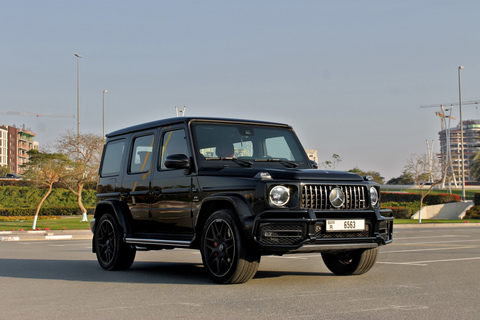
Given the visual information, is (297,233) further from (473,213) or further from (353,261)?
(473,213)

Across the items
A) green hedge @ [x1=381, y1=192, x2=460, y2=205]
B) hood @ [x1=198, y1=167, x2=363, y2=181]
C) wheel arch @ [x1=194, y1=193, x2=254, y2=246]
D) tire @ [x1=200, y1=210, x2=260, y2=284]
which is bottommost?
green hedge @ [x1=381, y1=192, x2=460, y2=205]

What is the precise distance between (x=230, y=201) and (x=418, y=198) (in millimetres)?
55191

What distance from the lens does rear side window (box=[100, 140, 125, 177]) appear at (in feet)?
33.7

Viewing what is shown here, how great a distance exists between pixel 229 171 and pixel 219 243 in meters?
0.93

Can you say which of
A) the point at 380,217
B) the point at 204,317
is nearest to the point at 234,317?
the point at 204,317

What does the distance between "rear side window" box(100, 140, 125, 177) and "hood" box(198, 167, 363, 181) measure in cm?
268

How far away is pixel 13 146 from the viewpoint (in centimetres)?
17500

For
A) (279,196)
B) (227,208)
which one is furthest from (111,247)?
(279,196)

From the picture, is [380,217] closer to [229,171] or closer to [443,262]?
[229,171]

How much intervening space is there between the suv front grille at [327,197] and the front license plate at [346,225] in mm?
172

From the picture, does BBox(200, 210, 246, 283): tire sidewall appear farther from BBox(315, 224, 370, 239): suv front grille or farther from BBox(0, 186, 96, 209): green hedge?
BBox(0, 186, 96, 209): green hedge

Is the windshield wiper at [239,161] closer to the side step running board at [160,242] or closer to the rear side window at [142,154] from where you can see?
the side step running board at [160,242]

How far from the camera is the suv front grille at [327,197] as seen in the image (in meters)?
7.31

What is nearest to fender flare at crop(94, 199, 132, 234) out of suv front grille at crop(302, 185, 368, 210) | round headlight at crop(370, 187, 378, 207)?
suv front grille at crop(302, 185, 368, 210)
